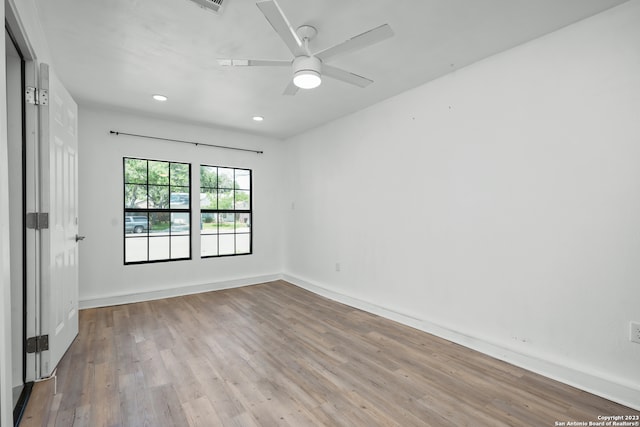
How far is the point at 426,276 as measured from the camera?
3285mm

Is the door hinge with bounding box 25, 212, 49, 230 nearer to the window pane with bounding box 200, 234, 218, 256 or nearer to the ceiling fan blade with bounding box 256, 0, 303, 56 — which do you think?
the ceiling fan blade with bounding box 256, 0, 303, 56

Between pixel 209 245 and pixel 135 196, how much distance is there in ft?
4.19

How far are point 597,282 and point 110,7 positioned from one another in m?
3.79

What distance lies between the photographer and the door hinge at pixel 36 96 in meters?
2.15

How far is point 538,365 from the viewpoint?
94.7 inches

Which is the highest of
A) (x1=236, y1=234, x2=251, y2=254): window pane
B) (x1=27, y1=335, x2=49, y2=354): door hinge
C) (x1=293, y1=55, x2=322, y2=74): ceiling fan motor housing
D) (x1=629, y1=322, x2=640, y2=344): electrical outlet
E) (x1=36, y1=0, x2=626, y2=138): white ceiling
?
(x1=36, y1=0, x2=626, y2=138): white ceiling

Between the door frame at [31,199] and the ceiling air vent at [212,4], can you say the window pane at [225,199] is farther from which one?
the ceiling air vent at [212,4]

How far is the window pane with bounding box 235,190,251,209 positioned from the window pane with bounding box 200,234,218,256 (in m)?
0.65

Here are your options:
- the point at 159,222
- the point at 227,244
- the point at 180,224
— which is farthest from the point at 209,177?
the point at 227,244

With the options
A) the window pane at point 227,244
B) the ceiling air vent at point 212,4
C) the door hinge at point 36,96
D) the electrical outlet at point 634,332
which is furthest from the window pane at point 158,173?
the electrical outlet at point 634,332

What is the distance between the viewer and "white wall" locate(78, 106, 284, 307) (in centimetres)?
403

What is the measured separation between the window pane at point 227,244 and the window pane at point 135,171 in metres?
1.43

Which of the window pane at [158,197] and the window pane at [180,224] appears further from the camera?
the window pane at [180,224]

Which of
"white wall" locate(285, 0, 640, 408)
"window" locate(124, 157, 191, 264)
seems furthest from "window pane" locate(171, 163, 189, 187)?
"white wall" locate(285, 0, 640, 408)
